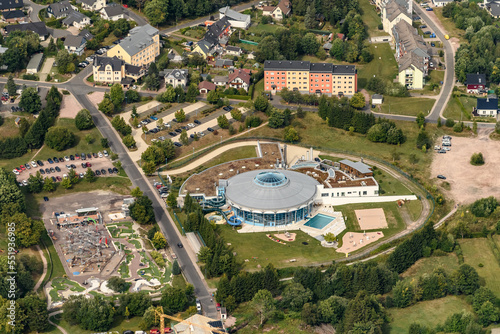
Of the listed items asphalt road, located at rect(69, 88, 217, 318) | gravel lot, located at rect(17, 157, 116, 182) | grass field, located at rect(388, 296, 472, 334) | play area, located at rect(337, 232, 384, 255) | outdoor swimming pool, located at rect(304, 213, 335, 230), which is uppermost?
gravel lot, located at rect(17, 157, 116, 182)

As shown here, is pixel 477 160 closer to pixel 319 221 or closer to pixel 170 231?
pixel 319 221

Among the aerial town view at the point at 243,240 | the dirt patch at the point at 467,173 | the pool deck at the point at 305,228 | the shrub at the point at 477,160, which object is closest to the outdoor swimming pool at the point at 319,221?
the aerial town view at the point at 243,240

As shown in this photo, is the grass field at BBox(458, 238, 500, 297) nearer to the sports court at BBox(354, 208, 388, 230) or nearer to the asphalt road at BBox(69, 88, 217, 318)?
the sports court at BBox(354, 208, 388, 230)

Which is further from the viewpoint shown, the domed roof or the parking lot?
the parking lot

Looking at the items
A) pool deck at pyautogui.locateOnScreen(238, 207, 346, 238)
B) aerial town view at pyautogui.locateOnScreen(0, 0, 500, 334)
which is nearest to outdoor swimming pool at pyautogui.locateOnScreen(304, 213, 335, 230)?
aerial town view at pyautogui.locateOnScreen(0, 0, 500, 334)

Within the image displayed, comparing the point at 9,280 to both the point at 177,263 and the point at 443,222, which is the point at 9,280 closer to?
the point at 177,263

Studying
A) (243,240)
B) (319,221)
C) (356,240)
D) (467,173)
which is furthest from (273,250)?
(467,173)
